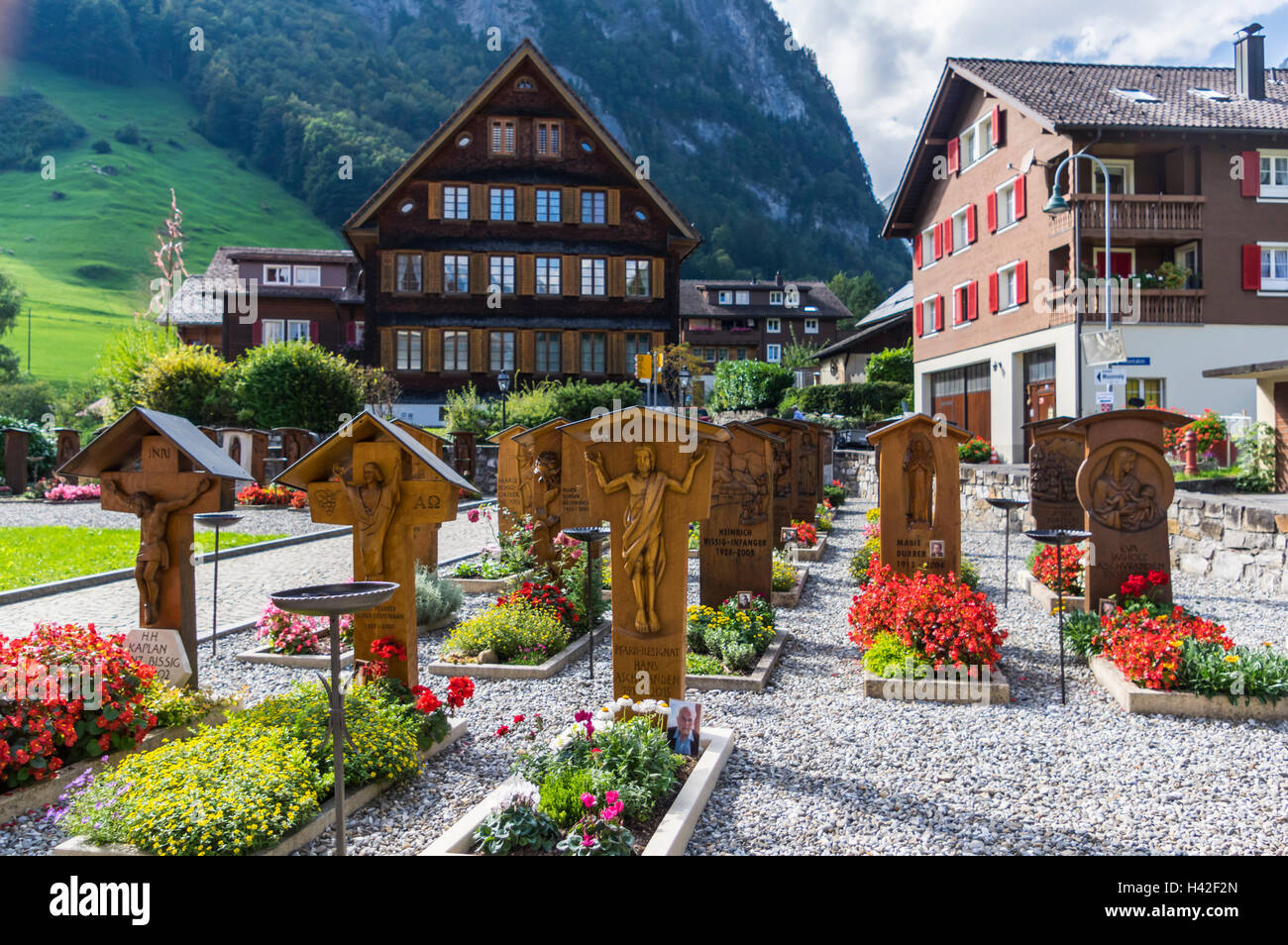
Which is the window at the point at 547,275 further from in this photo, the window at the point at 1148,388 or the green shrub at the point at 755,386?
the window at the point at 1148,388

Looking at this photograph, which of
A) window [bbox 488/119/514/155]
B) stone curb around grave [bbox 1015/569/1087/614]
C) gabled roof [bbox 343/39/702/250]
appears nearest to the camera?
stone curb around grave [bbox 1015/569/1087/614]

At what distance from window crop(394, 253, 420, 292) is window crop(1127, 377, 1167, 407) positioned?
2443cm

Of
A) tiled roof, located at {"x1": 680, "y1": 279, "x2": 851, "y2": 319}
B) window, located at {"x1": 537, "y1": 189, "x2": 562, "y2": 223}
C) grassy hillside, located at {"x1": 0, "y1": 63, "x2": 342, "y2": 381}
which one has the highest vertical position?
grassy hillside, located at {"x1": 0, "y1": 63, "x2": 342, "y2": 381}

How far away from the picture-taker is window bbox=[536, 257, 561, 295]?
34.6 meters

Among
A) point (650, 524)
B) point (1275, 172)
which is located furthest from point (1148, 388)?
point (650, 524)

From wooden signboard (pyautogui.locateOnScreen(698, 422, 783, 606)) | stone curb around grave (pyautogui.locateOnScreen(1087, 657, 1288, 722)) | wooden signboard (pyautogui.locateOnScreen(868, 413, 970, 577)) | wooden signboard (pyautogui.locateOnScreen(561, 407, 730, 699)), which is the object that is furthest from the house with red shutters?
wooden signboard (pyautogui.locateOnScreen(561, 407, 730, 699))

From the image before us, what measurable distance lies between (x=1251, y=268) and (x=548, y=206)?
2329 centimetres

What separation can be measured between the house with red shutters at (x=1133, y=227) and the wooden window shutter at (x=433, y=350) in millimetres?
19654

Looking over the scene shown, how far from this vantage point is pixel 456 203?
112ft

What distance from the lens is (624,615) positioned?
19.4ft

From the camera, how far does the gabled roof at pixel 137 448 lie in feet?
20.7

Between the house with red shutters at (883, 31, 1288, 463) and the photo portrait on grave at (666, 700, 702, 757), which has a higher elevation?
the house with red shutters at (883, 31, 1288, 463)

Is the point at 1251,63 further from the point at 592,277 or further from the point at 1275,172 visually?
the point at 592,277

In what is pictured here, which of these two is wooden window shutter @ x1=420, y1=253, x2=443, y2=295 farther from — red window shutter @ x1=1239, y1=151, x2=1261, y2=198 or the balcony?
red window shutter @ x1=1239, y1=151, x2=1261, y2=198
